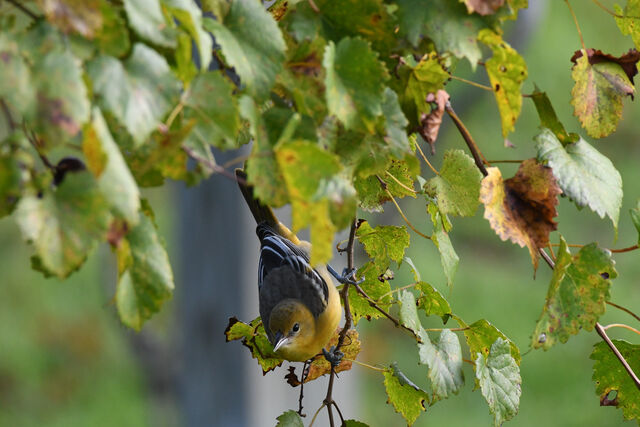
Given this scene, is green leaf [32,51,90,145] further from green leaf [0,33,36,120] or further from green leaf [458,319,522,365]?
green leaf [458,319,522,365]

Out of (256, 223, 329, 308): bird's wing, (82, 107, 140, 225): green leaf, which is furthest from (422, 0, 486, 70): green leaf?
(256, 223, 329, 308): bird's wing

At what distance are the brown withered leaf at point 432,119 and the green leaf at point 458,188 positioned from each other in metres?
0.10

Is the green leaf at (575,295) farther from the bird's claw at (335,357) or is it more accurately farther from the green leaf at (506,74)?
the bird's claw at (335,357)

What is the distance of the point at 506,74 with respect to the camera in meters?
0.96

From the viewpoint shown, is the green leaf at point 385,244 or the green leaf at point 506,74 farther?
the green leaf at point 385,244

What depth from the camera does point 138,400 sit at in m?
5.62

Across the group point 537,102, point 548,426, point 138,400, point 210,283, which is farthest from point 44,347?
point 537,102

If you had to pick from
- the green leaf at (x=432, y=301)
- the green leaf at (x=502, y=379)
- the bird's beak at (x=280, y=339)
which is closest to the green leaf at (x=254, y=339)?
the green leaf at (x=432, y=301)

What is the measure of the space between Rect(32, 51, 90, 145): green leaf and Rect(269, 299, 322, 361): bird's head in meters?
1.40

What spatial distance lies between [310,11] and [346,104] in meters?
0.15

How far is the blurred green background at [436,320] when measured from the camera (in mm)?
4770

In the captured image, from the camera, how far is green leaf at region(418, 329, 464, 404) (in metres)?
1.06

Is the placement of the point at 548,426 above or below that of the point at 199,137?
below

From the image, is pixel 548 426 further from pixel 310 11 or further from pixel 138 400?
pixel 310 11
